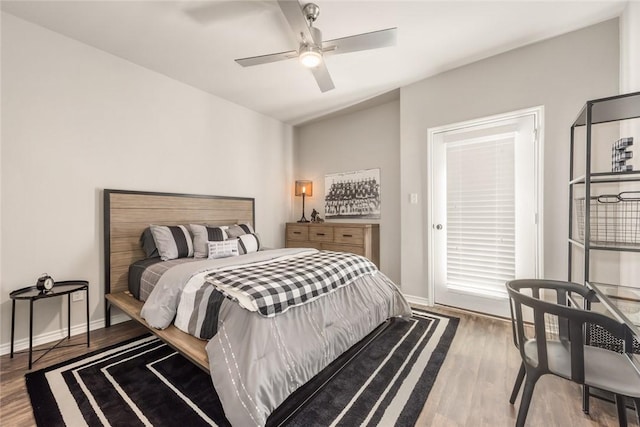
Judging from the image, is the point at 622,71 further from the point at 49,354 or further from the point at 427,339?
the point at 49,354

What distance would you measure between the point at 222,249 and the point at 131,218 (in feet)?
3.33

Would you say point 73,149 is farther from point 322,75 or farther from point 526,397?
point 526,397

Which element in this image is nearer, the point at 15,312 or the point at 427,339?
the point at 15,312

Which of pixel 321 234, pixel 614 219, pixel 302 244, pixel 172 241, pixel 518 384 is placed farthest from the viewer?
pixel 302 244

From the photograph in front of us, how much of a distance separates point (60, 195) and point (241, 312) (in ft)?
7.23

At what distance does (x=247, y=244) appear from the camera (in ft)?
9.92

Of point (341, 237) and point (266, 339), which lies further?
point (341, 237)

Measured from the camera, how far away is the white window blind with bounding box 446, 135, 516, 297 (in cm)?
268

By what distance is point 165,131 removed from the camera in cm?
310

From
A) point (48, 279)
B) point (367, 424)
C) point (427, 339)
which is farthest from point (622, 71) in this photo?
point (48, 279)

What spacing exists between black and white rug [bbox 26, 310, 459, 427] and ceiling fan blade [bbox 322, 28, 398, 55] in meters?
2.27

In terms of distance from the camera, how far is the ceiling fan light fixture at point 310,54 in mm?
1985

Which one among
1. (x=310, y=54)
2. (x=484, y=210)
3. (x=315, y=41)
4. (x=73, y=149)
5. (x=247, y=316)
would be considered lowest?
(x=247, y=316)

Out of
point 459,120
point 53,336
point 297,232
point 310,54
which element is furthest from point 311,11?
point 53,336
